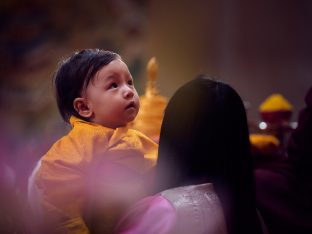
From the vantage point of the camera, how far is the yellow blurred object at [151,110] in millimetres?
698

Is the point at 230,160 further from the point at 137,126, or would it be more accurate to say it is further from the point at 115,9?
the point at 115,9

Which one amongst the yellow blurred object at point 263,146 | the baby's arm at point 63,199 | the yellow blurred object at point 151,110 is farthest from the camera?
the yellow blurred object at point 263,146

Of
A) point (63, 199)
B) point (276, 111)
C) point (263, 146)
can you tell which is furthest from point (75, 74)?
point (276, 111)

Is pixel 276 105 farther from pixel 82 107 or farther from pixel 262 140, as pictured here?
pixel 82 107

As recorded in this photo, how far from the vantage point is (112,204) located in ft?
1.68

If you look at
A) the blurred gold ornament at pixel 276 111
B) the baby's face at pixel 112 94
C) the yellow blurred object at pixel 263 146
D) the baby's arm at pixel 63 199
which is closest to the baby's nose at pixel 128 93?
the baby's face at pixel 112 94

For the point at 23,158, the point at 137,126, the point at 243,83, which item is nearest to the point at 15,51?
the point at 243,83

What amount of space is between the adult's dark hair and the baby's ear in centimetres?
10

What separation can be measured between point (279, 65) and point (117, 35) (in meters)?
0.80

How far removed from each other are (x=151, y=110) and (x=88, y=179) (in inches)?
11.5

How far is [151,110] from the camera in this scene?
773 mm

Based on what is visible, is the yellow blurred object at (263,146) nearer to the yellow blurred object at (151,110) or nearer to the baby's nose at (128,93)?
the yellow blurred object at (151,110)

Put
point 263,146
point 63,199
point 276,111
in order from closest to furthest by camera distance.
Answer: point 63,199 → point 263,146 → point 276,111

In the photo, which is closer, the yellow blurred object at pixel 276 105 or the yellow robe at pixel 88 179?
the yellow robe at pixel 88 179
